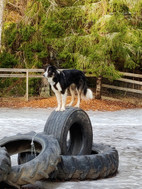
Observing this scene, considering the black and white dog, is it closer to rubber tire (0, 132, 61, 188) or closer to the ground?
rubber tire (0, 132, 61, 188)

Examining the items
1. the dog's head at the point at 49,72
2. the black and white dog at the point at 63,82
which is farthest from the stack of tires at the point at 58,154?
the dog's head at the point at 49,72

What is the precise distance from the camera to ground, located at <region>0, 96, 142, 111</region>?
17.5m

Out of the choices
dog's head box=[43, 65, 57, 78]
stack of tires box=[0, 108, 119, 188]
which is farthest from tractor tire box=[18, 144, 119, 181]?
dog's head box=[43, 65, 57, 78]

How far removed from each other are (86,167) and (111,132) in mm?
4990

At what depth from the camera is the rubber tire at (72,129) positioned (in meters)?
7.22

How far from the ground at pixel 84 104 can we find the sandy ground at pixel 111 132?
758 mm

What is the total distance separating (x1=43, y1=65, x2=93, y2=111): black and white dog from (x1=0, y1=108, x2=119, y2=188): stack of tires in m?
0.43

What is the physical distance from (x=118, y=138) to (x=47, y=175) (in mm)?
4924

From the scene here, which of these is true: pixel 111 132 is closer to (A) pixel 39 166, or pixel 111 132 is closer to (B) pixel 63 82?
(B) pixel 63 82

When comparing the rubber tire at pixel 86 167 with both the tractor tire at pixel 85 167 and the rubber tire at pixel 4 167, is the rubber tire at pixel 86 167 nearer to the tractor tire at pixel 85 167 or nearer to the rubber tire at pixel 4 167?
the tractor tire at pixel 85 167

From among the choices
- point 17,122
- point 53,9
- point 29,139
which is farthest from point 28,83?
point 29,139

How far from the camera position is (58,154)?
21.2ft

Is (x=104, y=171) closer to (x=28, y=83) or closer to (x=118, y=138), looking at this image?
(x=118, y=138)

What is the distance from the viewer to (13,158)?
8.30 meters
